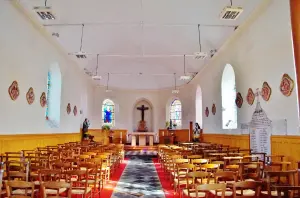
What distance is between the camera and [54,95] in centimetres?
1523

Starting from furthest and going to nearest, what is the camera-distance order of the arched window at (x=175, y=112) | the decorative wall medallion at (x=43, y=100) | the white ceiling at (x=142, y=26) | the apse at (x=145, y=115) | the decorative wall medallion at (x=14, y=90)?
the apse at (x=145, y=115)
the arched window at (x=175, y=112)
the decorative wall medallion at (x=43, y=100)
the white ceiling at (x=142, y=26)
the decorative wall medallion at (x=14, y=90)

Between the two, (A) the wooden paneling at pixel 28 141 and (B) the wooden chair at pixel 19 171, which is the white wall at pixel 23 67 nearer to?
(A) the wooden paneling at pixel 28 141

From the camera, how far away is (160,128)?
965 inches

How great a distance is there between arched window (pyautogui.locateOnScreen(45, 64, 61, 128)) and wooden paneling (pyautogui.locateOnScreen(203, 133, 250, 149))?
8645 millimetres

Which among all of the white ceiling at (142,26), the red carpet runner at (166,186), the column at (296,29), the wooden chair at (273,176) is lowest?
the red carpet runner at (166,186)

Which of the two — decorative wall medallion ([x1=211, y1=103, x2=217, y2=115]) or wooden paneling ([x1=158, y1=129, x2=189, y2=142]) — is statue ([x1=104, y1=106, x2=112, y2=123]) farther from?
decorative wall medallion ([x1=211, y1=103, x2=217, y2=115])

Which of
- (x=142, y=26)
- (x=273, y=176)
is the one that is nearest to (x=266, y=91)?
(x=273, y=176)

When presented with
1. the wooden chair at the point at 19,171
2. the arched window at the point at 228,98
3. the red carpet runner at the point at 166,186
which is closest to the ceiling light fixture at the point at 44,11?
the wooden chair at the point at 19,171

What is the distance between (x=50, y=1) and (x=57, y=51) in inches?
153

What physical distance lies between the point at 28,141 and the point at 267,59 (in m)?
9.40

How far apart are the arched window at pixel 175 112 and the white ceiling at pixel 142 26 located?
15.4ft

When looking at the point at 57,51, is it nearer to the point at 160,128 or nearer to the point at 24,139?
the point at 24,139

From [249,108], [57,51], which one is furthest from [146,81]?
[249,108]

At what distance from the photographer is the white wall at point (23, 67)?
9.45m
